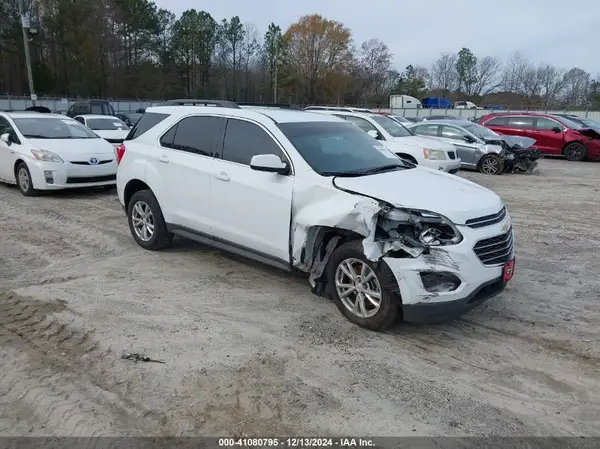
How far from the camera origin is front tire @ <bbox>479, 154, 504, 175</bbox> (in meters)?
14.2

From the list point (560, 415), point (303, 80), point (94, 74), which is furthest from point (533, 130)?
point (303, 80)

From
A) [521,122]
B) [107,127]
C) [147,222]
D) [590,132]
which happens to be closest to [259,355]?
[147,222]

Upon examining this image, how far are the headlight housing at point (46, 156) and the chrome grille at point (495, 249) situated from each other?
8.18m

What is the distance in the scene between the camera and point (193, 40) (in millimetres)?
71812

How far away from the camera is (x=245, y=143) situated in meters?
5.09

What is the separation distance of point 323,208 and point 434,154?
8148mm

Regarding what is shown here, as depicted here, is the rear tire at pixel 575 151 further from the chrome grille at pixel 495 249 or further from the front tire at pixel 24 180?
the front tire at pixel 24 180

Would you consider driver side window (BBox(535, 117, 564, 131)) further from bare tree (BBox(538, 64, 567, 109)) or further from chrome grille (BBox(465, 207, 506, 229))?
bare tree (BBox(538, 64, 567, 109))

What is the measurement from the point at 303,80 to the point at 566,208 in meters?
70.9

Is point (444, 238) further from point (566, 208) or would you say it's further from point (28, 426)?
point (566, 208)

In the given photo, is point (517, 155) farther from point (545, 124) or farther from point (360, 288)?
point (360, 288)

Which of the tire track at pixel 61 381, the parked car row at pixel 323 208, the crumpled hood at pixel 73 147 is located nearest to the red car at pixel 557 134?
the crumpled hood at pixel 73 147

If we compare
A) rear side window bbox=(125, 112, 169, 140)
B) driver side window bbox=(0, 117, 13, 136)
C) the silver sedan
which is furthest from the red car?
driver side window bbox=(0, 117, 13, 136)

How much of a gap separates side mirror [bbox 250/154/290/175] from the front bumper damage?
770 mm
